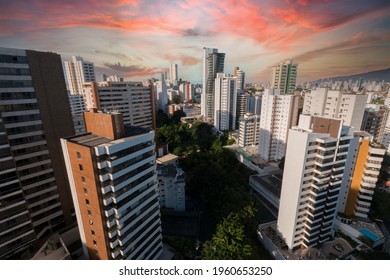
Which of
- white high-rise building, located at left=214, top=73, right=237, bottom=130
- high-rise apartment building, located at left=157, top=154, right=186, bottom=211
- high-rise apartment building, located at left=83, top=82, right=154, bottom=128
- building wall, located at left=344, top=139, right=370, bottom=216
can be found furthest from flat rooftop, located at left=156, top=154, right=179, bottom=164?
white high-rise building, located at left=214, top=73, right=237, bottom=130

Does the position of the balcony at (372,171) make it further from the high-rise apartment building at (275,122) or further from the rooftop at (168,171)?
the rooftop at (168,171)

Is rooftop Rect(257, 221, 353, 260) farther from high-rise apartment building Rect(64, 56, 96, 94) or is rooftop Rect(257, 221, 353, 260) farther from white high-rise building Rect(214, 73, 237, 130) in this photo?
high-rise apartment building Rect(64, 56, 96, 94)

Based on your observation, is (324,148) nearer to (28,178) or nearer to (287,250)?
(287,250)

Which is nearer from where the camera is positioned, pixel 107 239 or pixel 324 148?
pixel 107 239

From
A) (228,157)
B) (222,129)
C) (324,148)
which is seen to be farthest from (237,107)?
(324,148)

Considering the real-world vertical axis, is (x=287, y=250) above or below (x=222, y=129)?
below
